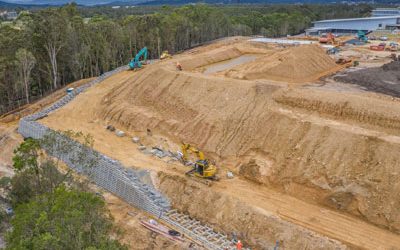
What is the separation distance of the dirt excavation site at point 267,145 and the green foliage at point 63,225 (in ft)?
23.1

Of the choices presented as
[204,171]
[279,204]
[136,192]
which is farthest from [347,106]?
[136,192]

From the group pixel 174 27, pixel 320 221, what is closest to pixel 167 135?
pixel 320 221

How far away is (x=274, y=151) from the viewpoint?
25.5 m

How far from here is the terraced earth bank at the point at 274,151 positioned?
67.2 feet

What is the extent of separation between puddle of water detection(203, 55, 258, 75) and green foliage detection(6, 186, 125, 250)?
86.6 feet

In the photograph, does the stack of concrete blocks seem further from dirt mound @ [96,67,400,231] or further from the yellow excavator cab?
dirt mound @ [96,67,400,231]

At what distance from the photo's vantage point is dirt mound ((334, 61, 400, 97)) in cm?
3191

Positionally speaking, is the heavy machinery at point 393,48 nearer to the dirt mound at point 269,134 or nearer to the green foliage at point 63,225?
the dirt mound at point 269,134

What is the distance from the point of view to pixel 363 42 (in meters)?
62.1

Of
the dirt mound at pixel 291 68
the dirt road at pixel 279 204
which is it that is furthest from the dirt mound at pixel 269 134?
the dirt mound at pixel 291 68

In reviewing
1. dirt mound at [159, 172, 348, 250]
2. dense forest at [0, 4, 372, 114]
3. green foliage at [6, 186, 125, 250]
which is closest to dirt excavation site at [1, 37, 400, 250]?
dirt mound at [159, 172, 348, 250]

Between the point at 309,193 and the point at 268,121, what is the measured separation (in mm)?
6666

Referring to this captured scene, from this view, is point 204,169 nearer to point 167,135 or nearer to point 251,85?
point 167,135

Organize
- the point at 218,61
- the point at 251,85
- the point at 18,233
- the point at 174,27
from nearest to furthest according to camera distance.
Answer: the point at 18,233
the point at 251,85
the point at 218,61
the point at 174,27
